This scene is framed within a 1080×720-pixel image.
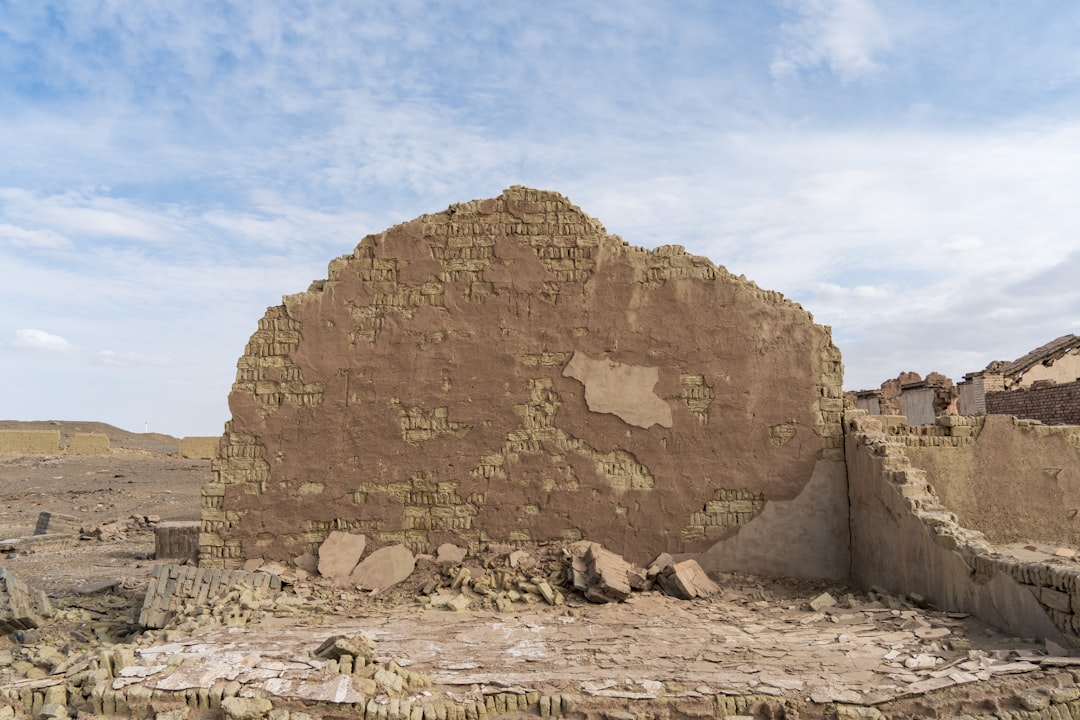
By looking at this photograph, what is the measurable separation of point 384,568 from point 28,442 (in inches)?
961

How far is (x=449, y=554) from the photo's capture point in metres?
8.27

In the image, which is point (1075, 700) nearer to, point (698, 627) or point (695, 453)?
point (698, 627)

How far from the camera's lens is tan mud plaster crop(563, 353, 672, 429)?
8.45 m

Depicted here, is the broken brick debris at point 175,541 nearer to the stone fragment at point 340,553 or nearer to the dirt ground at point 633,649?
the dirt ground at point 633,649

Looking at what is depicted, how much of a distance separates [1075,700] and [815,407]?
393cm

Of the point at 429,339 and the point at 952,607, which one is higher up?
the point at 429,339

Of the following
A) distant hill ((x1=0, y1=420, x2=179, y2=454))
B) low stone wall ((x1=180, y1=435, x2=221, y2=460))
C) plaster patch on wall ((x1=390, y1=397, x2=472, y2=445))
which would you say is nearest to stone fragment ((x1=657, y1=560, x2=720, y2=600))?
plaster patch on wall ((x1=390, y1=397, x2=472, y2=445))

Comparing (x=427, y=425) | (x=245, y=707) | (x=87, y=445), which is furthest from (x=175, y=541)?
(x=87, y=445)

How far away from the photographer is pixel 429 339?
8.59 metres

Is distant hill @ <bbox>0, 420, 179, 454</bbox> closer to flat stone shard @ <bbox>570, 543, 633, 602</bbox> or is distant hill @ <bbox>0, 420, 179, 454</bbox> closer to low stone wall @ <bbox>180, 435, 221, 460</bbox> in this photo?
low stone wall @ <bbox>180, 435, 221, 460</bbox>

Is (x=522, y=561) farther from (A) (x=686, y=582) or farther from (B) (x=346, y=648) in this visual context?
(B) (x=346, y=648)

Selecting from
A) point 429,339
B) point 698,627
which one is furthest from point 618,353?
point 698,627

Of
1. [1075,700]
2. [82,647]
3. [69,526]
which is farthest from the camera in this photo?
[69,526]

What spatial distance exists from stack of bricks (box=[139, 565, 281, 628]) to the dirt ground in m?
0.21
